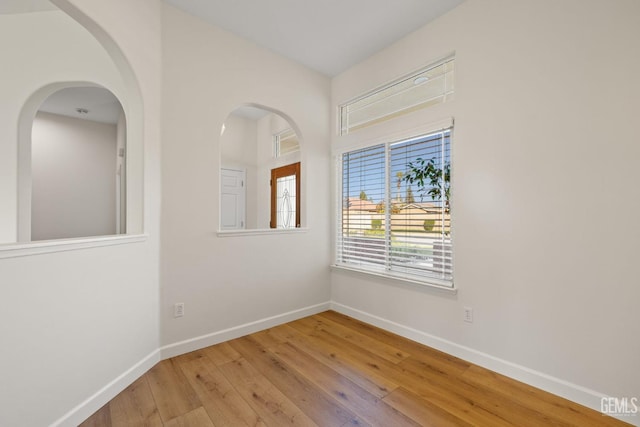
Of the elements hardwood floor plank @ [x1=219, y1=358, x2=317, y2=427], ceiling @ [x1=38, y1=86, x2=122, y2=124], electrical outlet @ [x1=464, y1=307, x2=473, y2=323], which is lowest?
hardwood floor plank @ [x1=219, y1=358, x2=317, y2=427]

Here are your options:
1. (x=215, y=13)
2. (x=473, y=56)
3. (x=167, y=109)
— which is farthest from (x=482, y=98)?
(x=167, y=109)

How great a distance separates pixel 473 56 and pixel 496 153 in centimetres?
85

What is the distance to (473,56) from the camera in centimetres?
236

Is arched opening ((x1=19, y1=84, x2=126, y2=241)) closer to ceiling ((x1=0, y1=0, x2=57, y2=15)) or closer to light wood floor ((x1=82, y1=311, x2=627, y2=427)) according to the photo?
ceiling ((x1=0, y1=0, x2=57, y2=15))

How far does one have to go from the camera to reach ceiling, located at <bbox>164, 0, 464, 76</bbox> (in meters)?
2.45

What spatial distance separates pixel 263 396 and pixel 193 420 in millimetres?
438

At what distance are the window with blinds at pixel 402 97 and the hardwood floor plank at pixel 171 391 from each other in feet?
9.93

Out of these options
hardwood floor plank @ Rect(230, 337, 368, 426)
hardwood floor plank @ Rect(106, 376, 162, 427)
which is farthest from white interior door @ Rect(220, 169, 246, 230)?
hardwood floor plank @ Rect(106, 376, 162, 427)

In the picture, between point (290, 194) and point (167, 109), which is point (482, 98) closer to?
point (167, 109)

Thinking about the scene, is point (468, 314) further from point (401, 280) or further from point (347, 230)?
point (347, 230)

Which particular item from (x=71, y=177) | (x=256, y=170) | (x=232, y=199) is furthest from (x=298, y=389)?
(x=71, y=177)

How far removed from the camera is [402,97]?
2.98 metres

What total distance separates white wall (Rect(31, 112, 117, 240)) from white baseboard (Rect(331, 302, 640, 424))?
505 cm

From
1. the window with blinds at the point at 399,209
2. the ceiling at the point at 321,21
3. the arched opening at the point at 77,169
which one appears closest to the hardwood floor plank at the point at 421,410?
the window with blinds at the point at 399,209
